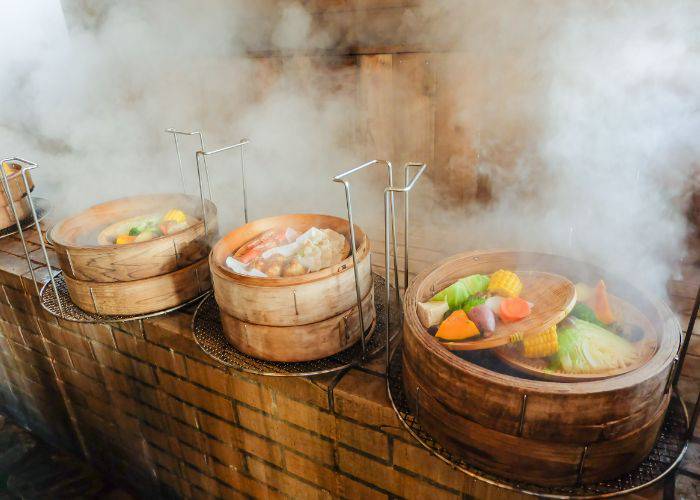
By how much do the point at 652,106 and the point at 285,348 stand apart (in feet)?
7.48

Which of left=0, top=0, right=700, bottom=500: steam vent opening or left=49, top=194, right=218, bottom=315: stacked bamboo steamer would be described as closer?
left=0, top=0, right=700, bottom=500: steam vent opening

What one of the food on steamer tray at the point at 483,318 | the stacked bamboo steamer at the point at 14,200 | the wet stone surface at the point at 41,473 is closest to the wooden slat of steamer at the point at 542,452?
the food on steamer tray at the point at 483,318

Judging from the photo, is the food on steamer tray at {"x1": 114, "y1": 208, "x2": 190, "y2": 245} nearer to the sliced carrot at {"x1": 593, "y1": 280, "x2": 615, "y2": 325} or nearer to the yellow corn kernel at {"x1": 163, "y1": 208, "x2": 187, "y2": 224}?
the yellow corn kernel at {"x1": 163, "y1": 208, "x2": 187, "y2": 224}

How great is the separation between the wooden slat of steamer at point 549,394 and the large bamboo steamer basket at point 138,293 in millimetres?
1460

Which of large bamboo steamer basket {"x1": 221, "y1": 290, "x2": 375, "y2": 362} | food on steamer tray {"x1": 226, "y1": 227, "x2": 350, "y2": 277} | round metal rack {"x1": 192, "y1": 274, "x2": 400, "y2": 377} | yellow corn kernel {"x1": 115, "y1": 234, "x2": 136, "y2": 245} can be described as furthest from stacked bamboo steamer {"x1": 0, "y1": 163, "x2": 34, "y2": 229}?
large bamboo steamer basket {"x1": 221, "y1": 290, "x2": 375, "y2": 362}

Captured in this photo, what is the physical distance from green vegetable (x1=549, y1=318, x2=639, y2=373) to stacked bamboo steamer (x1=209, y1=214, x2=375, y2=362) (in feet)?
2.86

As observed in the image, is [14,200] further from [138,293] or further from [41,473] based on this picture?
[41,473]

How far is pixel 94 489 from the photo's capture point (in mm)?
3762

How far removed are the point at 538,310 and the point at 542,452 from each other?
19.8 inches

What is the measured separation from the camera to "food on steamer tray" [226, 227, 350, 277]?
216 cm

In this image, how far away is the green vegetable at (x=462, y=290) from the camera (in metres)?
1.82

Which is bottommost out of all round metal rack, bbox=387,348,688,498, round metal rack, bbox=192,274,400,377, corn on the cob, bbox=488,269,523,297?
round metal rack, bbox=387,348,688,498

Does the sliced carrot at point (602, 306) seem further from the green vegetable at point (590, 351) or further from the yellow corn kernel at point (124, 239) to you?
the yellow corn kernel at point (124, 239)

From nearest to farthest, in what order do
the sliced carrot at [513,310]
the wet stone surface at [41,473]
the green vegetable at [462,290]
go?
the sliced carrot at [513,310]
the green vegetable at [462,290]
the wet stone surface at [41,473]
